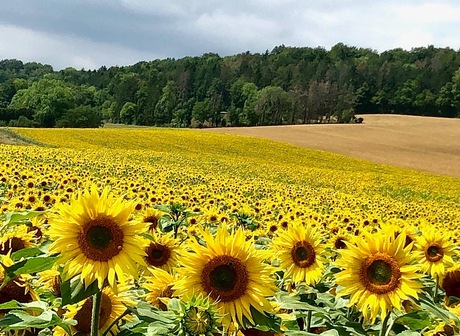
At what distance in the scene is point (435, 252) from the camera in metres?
3.16

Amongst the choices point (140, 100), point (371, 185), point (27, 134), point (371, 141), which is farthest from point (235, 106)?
point (371, 185)

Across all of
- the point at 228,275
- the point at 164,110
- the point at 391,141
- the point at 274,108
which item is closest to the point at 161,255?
the point at 228,275

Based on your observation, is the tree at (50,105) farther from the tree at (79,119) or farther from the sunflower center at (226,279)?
the sunflower center at (226,279)

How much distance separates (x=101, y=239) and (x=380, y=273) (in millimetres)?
1119

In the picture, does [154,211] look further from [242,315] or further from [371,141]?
[371,141]

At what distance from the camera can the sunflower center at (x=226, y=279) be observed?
5.94 feet

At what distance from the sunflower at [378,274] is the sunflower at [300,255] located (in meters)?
0.48

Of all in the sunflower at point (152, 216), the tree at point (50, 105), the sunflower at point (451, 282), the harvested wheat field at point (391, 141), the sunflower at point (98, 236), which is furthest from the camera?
the tree at point (50, 105)

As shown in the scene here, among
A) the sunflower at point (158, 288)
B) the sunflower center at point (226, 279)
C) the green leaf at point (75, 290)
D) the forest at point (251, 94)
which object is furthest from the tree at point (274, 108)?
the green leaf at point (75, 290)

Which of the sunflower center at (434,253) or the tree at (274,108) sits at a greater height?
the sunflower center at (434,253)

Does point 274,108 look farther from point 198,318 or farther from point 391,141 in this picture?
point 198,318

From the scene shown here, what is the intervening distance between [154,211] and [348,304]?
84.7 inches

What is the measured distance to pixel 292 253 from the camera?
9.41ft

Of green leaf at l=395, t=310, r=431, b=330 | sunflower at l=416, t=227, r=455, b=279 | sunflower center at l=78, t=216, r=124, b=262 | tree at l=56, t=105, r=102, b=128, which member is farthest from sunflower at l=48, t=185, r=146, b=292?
tree at l=56, t=105, r=102, b=128
